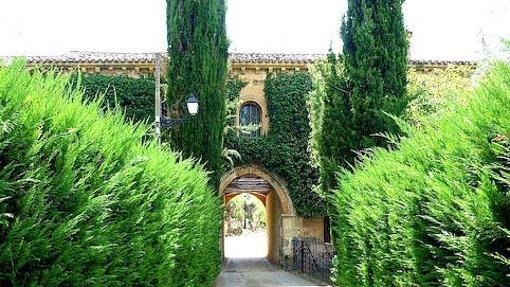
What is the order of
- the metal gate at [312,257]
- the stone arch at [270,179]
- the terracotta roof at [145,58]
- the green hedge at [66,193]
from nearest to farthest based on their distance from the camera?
the green hedge at [66,193]
the metal gate at [312,257]
the terracotta roof at [145,58]
the stone arch at [270,179]

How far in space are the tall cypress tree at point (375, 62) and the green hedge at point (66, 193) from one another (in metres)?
7.63

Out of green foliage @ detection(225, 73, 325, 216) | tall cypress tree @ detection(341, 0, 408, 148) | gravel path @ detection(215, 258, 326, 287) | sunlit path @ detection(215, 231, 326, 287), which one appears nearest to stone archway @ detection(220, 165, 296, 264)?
green foliage @ detection(225, 73, 325, 216)

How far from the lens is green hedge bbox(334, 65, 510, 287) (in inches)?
142

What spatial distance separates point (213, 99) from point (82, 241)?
506 inches

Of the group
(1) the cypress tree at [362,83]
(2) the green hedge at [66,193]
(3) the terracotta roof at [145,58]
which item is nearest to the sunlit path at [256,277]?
(1) the cypress tree at [362,83]

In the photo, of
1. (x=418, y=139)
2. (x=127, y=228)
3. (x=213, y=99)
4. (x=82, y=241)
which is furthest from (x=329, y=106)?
(x=82, y=241)

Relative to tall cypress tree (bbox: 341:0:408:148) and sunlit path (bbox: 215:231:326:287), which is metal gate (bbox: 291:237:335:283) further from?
tall cypress tree (bbox: 341:0:408:148)

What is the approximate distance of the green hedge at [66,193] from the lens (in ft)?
9.86

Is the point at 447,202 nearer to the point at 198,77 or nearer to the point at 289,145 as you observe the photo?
the point at 198,77

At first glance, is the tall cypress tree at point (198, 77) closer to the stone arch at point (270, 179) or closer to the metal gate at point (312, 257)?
the metal gate at point (312, 257)

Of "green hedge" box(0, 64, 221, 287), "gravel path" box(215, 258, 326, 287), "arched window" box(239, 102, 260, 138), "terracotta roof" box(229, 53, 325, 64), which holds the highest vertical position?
"terracotta roof" box(229, 53, 325, 64)

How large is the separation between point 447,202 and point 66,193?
2517 millimetres

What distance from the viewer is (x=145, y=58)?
2283cm

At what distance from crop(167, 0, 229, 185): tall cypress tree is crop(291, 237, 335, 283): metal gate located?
5.05 m
